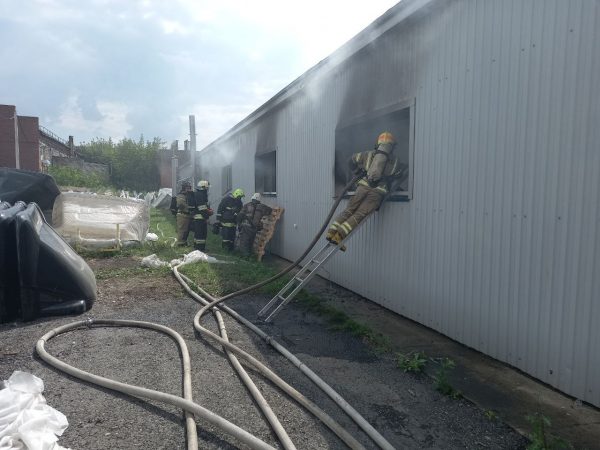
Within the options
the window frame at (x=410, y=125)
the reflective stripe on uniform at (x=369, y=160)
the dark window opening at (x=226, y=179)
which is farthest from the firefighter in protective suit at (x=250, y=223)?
the dark window opening at (x=226, y=179)

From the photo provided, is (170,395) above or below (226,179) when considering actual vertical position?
below

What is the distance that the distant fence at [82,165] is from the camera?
39281 millimetres

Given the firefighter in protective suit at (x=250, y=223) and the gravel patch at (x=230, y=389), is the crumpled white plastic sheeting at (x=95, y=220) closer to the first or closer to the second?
the firefighter in protective suit at (x=250, y=223)

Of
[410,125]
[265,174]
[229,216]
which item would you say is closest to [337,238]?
[410,125]

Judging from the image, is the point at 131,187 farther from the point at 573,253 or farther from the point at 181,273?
the point at 573,253

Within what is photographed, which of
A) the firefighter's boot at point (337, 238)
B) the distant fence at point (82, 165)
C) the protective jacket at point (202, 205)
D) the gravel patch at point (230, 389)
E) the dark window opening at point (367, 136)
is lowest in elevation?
the gravel patch at point (230, 389)

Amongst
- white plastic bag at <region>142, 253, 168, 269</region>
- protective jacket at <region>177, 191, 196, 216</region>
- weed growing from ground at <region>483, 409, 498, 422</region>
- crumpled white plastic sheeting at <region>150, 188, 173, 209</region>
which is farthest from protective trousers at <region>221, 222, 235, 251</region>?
crumpled white plastic sheeting at <region>150, 188, 173, 209</region>

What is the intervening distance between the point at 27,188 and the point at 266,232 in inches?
211

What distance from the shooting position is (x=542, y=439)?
2318 millimetres

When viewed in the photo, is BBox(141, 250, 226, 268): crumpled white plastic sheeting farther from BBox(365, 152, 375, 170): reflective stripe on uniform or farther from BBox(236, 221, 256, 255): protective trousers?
BBox(365, 152, 375, 170): reflective stripe on uniform

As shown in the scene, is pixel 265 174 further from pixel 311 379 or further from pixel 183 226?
pixel 311 379

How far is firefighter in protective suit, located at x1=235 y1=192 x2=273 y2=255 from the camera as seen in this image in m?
9.70

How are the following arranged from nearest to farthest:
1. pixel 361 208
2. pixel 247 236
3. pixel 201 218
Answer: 1. pixel 361 208
2. pixel 247 236
3. pixel 201 218

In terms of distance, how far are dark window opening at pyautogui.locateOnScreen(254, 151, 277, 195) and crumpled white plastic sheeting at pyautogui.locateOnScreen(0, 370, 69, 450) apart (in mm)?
8262
